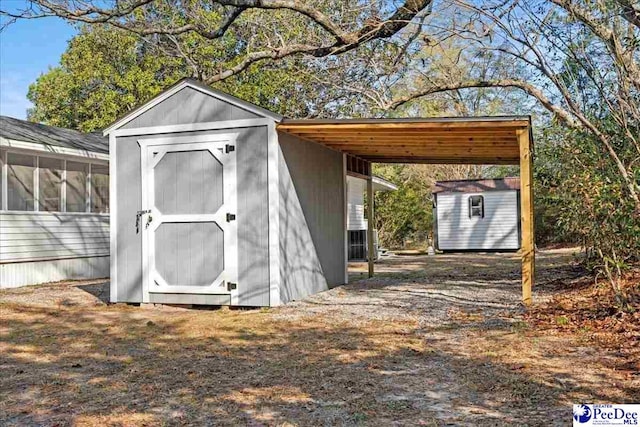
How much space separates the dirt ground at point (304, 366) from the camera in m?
3.35

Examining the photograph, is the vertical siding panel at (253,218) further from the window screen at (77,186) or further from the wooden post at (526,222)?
the window screen at (77,186)

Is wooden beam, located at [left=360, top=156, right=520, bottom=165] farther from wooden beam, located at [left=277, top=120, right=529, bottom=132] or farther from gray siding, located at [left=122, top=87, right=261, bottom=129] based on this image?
gray siding, located at [left=122, top=87, right=261, bottom=129]

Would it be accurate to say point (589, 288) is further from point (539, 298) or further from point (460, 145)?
point (460, 145)

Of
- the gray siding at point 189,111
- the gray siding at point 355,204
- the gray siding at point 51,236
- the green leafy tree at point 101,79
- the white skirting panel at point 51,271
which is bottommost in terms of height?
the white skirting panel at point 51,271

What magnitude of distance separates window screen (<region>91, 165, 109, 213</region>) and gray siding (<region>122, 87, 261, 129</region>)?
5.48 metres

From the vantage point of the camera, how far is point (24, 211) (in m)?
11.0

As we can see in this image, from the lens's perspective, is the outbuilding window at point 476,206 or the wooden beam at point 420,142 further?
the outbuilding window at point 476,206

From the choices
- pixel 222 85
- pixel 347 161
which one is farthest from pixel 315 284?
pixel 222 85

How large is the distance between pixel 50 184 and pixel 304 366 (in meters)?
8.90

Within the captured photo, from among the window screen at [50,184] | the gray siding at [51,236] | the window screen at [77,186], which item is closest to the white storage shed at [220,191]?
the gray siding at [51,236]

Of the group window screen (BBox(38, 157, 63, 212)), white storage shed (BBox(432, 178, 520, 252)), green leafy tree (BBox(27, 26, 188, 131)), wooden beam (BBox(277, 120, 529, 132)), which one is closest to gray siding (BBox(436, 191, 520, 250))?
white storage shed (BBox(432, 178, 520, 252))

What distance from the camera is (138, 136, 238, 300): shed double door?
7.41 meters

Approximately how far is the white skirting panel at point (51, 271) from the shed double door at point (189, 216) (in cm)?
436

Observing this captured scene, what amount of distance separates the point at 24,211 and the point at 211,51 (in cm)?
993
